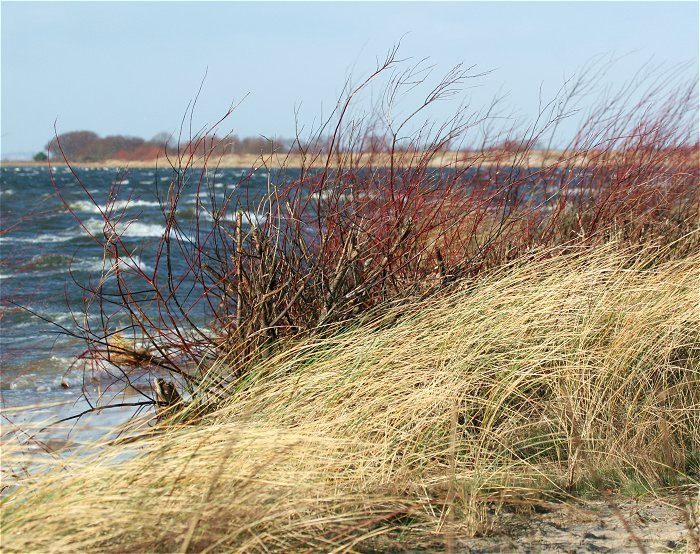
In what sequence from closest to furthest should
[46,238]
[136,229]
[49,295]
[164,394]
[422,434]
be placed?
[422,434] < [164,394] < [49,295] < [46,238] < [136,229]

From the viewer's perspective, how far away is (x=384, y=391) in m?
3.10

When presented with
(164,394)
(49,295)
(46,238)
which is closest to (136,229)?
(46,238)

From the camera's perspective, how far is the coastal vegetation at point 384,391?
2.35 meters

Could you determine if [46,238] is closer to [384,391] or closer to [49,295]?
[49,295]

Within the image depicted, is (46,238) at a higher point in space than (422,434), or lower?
lower

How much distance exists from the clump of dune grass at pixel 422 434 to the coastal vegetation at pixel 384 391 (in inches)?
0.5

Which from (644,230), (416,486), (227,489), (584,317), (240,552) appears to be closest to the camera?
(240,552)

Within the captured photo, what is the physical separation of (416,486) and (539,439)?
2.48 feet

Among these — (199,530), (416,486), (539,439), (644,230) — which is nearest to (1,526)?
(199,530)

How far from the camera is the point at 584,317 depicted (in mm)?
3572

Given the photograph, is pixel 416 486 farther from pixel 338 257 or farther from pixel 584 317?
pixel 338 257

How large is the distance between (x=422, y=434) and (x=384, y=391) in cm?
20

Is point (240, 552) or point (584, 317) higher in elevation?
point (584, 317)

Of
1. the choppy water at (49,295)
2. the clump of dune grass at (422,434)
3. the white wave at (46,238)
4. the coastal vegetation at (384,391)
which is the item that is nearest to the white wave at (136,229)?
the choppy water at (49,295)
